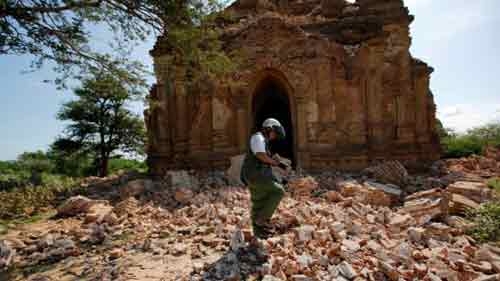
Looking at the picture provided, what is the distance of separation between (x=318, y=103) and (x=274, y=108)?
3.50m

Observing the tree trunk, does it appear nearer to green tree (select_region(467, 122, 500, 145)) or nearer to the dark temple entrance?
the dark temple entrance

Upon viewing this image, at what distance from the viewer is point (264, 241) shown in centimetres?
395

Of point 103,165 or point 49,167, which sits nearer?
point 103,165

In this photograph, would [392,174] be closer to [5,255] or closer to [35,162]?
[5,255]

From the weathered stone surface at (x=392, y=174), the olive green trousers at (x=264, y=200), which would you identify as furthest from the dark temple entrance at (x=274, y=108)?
the olive green trousers at (x=264, y=200)

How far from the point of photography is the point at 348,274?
3275 millimetres

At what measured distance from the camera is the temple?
10773 mm

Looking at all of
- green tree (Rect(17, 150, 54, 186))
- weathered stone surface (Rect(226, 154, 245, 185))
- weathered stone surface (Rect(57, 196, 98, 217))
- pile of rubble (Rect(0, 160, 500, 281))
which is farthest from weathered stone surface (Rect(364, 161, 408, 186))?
green tree (Rect(17, 150, 54, 186))

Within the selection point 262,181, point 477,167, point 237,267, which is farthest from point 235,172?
point 477,167

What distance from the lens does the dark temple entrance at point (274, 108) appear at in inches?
494

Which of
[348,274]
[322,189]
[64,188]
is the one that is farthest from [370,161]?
[64,188]

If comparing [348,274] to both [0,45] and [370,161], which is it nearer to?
[0,45]

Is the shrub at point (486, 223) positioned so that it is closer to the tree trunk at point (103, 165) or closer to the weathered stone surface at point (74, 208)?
the weathered stone surface at point (74, 208)

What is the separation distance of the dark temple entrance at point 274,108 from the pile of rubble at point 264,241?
18.4ft
